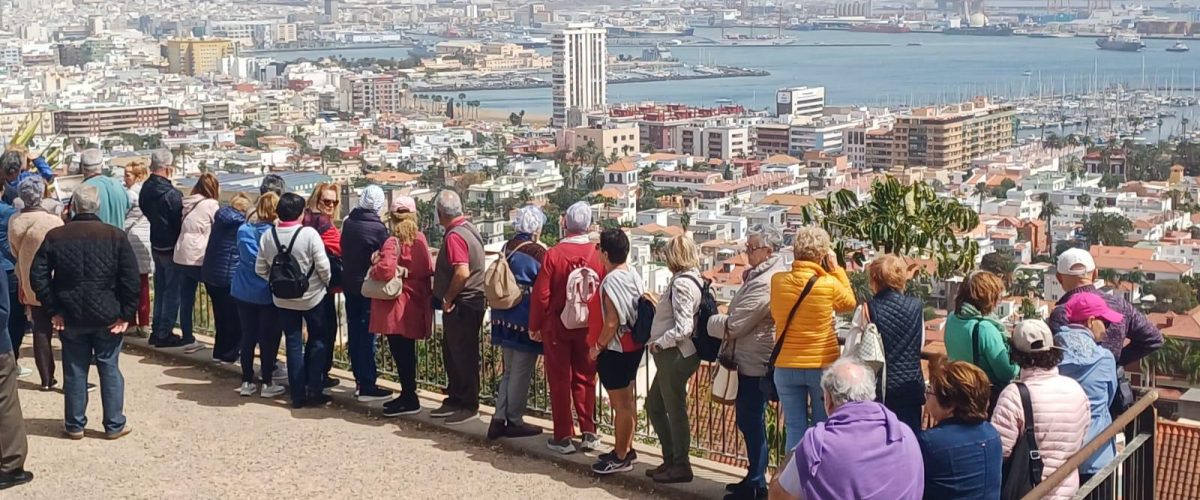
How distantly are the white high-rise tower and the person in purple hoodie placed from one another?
256ft

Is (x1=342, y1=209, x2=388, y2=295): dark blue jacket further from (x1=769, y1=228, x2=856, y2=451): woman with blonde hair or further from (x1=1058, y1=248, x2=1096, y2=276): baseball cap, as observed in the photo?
(x1=1058, y1=248, x2=1096, y2=276): baseball cap

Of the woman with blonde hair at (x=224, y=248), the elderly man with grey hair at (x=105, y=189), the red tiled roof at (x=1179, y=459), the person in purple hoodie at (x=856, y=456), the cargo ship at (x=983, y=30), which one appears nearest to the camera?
the person in purple hoodie at (x=856, y=456)

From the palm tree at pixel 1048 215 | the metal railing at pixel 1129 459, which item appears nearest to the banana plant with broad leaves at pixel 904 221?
the metal railing at pixel 1129 459

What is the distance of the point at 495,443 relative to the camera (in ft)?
12.5

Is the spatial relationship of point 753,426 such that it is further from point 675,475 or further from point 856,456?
point 856,456

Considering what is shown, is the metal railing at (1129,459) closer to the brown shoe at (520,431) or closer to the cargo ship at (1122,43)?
the brown shoe at (520,431)

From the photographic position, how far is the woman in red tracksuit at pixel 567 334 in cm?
354

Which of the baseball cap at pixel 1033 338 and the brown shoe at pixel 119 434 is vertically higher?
the baseball cap at pixel 1033 338

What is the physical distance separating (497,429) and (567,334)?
0.38m

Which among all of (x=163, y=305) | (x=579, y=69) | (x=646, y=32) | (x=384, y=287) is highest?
(x=646, y=32)

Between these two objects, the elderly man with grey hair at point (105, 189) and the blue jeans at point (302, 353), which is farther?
the elderly man with grey hair at point (105, 189)

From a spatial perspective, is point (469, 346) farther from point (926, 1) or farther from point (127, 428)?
point (926, 1)

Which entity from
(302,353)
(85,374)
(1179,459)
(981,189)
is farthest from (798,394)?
(981,189)

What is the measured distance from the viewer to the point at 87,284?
366cm
